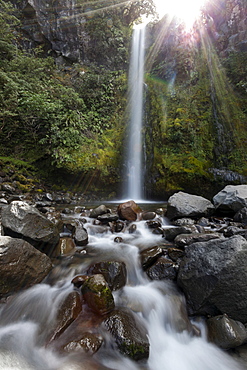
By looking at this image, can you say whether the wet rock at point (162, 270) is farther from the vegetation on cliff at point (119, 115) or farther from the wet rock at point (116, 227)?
the vegetation on cliff at point (119, 115)

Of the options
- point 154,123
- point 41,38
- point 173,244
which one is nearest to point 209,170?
point 154,123

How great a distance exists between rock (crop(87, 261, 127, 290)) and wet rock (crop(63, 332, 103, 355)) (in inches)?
34.0

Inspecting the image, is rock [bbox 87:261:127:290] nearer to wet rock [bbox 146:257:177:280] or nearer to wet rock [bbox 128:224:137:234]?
wet rock [bbox 146:257:177:280]

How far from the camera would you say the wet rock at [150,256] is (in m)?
3.53

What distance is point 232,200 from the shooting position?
19.3 ft

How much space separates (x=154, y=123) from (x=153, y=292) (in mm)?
10785

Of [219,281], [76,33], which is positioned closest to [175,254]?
[219,281]

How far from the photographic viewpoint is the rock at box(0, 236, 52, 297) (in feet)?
8.87

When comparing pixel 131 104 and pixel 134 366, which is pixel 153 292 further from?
pixel 131 104

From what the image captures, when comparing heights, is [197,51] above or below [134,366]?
above

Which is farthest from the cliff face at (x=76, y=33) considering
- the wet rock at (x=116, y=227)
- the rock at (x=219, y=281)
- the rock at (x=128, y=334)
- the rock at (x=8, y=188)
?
the rock at (x=128, y=334)

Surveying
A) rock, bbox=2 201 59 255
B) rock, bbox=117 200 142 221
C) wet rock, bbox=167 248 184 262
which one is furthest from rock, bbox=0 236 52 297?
rock, bbox=117 200 142 221

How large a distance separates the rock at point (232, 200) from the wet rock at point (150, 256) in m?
3.57

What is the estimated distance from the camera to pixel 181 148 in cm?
1040
